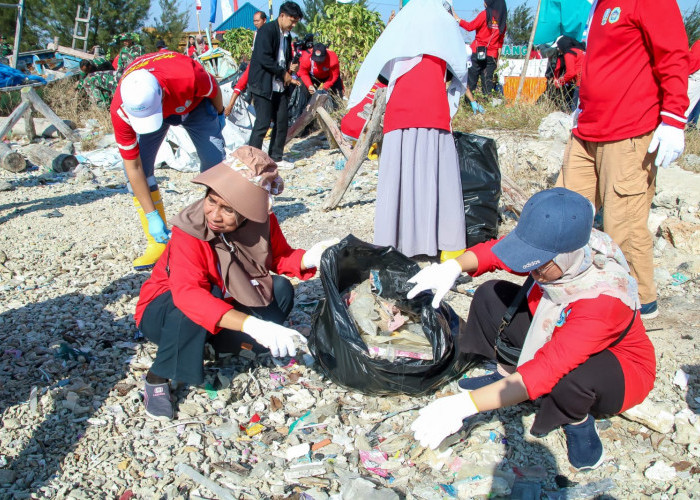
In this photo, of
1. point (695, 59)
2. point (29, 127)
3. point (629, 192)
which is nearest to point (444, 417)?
point (629, 192)

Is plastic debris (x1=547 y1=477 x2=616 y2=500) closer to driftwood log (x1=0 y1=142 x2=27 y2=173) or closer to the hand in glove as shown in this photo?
the hand in glove

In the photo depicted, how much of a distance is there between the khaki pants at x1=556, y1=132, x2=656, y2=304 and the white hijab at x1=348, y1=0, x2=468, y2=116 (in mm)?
969

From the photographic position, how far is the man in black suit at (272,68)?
5938mm

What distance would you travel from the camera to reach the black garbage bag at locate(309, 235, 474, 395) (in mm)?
2150

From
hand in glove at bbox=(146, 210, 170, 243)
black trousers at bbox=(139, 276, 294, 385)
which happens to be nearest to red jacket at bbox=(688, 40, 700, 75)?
black trousers at bbox=(139, 276, 294, 385)

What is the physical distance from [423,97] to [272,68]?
316 centimetres

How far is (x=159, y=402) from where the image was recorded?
Result: 7.26 ft

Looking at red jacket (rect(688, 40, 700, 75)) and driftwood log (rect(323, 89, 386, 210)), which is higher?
red jacket (rect(688, 40, 700, 75))

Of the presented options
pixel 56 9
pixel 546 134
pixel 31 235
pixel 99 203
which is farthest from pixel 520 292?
pixel 56 9

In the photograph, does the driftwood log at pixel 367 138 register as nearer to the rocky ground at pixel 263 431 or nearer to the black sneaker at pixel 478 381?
the rocky ground at pixel 263 431

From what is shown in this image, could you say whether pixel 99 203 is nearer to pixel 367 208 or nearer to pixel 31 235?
pixel 31 235

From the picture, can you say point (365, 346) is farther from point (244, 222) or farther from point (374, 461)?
point (244, 222)

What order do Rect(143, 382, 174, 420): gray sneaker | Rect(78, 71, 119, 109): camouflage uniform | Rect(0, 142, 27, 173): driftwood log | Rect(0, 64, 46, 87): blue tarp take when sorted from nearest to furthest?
1. Rect(143, 382, 174, 420): gray sneaker
2. Rect(0, 142, 27, 173): driftwood log
3. Rect(0, 64, 46, 87): blue tarp
4. Rect(78, 71, 119, 109): camouflage uniform

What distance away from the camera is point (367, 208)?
5.07 metres
